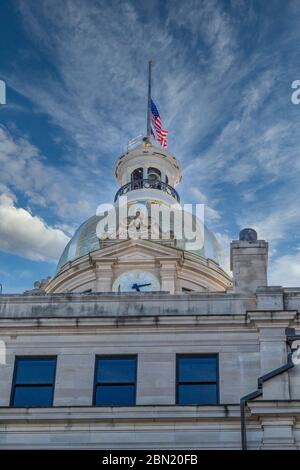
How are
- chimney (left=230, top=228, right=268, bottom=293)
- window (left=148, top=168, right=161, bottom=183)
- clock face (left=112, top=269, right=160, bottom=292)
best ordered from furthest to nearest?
window (left=148, top=168, right=161, bottom=183) → clock face (left=112, top=269, right=160, bottom=292) → chimney (left=230, top=228, right=268, bottom=293)

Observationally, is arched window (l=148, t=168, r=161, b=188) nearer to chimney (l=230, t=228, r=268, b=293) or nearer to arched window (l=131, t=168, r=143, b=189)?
arched window (l=131, t=168, r=143, b=189)

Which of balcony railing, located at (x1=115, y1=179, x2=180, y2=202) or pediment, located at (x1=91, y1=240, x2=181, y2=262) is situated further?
balcony railing, located at (x1=115, y1=179, x2=180, y2=202)

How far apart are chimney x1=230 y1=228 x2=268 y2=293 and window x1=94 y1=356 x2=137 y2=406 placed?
16.2 feet

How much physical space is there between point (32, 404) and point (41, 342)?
83.3 inches

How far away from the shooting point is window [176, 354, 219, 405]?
2991 cm

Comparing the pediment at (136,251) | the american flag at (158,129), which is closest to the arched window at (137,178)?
the american flag at (158,129)

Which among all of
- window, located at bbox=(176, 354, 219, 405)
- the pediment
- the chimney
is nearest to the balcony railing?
the pediment

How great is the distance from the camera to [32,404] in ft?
99.2

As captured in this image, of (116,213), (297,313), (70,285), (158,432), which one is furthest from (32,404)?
(116,213)

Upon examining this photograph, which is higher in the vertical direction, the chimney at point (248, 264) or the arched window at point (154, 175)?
the arched window at point (154, 175)

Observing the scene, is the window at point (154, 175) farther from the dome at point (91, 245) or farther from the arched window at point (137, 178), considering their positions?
the dome at point (91, 245)

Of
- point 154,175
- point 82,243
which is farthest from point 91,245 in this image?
point 154,175

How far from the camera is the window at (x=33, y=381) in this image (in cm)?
3030

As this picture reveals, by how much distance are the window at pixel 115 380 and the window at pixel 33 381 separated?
1514mm
